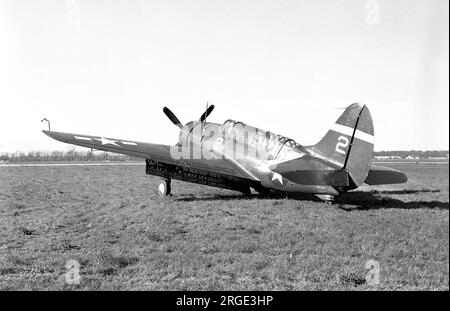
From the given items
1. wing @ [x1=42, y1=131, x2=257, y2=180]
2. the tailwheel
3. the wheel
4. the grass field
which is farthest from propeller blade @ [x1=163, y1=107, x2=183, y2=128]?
the tailwheel

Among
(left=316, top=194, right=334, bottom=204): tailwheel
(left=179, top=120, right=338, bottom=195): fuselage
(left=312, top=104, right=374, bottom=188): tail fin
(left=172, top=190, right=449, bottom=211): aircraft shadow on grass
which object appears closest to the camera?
(left=312, top=104, right=374, bottom=188): tail fin

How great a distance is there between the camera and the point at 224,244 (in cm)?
715

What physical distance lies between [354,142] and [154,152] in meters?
7.10

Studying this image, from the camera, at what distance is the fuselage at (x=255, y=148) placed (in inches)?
478

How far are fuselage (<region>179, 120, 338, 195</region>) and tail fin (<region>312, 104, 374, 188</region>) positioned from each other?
505 mm

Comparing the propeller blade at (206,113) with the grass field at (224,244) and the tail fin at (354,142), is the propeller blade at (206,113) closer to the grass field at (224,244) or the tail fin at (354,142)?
the grass field at (224,244)

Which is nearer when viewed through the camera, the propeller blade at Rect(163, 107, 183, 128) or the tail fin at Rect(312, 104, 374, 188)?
the tail fin at Rect(312, 104, 374, 188)

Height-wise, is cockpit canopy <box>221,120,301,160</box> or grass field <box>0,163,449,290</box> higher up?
cockpit canopy <box>221,120,301,160</box>

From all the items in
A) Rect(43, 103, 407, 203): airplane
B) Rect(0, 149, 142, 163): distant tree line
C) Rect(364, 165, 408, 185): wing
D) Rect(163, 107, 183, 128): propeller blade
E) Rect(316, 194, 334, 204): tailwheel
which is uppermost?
Rect(163, 107, 183, 128): propeller blade

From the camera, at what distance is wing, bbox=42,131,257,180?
13.5m

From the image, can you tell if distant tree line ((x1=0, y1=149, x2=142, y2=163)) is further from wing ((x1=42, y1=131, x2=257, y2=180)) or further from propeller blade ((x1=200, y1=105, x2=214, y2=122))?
wing ((x1=42, y1=131, x2=257, y2=180))

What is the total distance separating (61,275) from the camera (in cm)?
542

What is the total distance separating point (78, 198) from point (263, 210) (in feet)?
21.9
